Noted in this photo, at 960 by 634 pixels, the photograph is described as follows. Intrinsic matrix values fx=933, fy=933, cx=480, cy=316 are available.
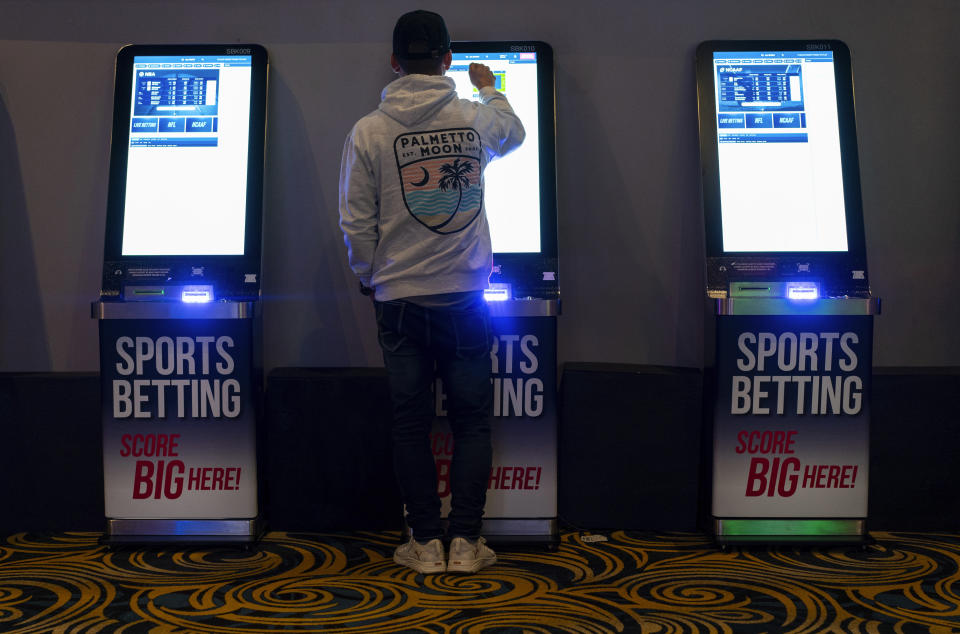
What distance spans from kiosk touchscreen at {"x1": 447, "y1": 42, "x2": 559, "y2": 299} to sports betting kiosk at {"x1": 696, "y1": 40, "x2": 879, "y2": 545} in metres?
0.54

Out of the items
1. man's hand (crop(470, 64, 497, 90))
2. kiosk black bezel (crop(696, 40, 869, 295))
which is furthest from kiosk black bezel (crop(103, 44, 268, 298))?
kiosk black bezel (crop(696, 40, 869, 295))

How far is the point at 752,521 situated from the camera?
315 centimetres

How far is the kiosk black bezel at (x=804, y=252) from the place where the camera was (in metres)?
3.08

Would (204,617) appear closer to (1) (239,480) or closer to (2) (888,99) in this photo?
(1) (239,480)

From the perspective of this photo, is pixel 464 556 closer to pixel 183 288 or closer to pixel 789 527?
pixel 789 527

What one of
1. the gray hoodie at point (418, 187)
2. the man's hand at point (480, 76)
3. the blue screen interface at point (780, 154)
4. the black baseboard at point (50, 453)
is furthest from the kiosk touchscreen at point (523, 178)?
the black baseboard at point (50, 453)

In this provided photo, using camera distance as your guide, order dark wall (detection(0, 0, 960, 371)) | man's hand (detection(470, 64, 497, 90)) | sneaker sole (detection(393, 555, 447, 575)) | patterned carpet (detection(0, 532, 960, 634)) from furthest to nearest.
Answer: dark wall (detection(0, 0, 960, 371)), man's hand (detection(470, 64, 497, 90)), sneaker sole (detection(393, 555, 447, 575)), patterned carpet (detection(0, 532, 960, 634))

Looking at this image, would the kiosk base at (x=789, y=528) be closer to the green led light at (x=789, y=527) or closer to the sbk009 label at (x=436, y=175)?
the green led light at (x=789, y=527)

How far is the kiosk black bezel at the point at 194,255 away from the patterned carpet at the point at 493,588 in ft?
2.90

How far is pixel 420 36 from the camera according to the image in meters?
2.71

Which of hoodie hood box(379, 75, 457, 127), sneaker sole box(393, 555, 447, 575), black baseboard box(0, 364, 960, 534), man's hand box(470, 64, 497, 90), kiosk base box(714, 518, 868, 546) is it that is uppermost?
man's hand box(470, 64, 497, 90)

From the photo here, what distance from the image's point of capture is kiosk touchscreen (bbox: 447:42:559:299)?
306cm

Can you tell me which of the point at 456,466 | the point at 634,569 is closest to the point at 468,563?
the point at 456,466

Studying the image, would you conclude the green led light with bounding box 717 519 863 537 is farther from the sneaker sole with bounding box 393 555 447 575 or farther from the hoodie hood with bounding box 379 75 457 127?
the hoodie hood with bounding box 379 75 457 127
